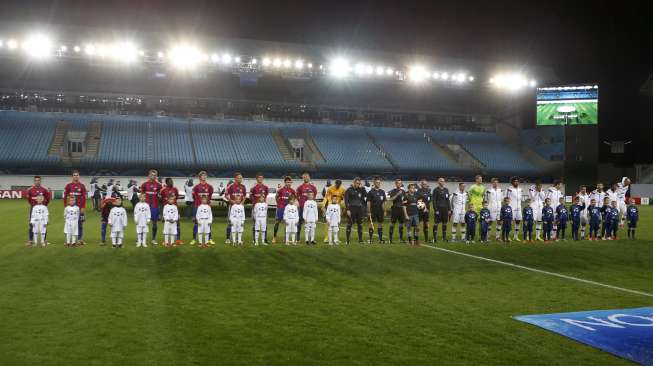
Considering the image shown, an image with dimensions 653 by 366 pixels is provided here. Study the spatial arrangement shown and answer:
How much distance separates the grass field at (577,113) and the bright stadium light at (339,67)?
17.0 meters

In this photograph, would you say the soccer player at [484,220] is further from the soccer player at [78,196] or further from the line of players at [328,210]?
the soccer player at [78,196]

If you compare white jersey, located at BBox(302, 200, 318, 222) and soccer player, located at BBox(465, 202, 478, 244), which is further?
soccer player, located at BBox(465, 202, 478, 244)

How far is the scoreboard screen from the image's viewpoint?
42562mm

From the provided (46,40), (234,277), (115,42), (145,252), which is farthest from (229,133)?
(234,277)

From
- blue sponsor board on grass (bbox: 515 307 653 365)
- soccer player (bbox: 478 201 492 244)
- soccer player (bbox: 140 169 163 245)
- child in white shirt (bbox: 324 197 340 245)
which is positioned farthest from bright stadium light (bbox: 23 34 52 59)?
blue sponsor board on grass (bbox: 515 307 653 365)

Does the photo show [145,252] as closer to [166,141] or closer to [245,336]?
[245,336]

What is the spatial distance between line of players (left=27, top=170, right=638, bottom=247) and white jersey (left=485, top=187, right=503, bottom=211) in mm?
35

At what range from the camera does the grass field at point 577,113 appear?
4266cm

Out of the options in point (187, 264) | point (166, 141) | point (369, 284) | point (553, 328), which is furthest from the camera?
point (166, 141)

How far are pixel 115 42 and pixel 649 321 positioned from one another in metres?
42.2

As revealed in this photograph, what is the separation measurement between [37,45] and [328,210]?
3378 cm

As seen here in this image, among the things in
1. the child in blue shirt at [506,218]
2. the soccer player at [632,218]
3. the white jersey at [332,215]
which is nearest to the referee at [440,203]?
the child in blue shirt at [506,218]

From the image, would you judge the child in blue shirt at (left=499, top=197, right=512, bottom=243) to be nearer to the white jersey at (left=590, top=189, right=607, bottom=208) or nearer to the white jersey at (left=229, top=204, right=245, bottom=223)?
the white jersey at (left=590, top=189, right=607, bottom=208)

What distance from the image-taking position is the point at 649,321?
7602mm
